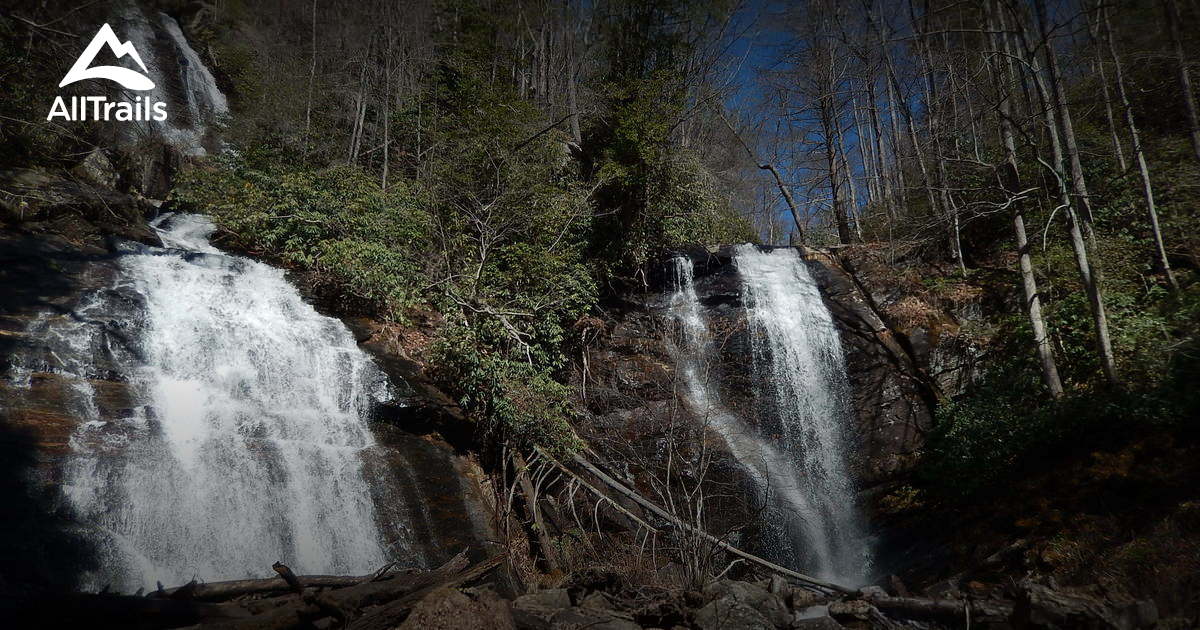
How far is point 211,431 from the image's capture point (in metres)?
7.09

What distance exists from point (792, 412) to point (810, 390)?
658mm

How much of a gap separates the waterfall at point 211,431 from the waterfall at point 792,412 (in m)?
6.43

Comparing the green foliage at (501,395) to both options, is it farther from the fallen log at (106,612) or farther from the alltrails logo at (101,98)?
the alltrails logo at (101,98)

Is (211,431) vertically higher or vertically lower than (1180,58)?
lower

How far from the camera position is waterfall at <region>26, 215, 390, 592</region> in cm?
578

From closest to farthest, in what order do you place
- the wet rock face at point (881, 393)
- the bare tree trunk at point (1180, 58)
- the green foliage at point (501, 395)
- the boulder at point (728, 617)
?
the boulder at point (728, 617)
the bare tree trunk at point (1180, 58)
the green foliage at point (501, 395)
the wet rock face at point (881, 393)

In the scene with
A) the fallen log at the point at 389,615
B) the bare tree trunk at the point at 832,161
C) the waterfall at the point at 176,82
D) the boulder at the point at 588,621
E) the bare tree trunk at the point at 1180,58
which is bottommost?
the boulder at the point at 588,621

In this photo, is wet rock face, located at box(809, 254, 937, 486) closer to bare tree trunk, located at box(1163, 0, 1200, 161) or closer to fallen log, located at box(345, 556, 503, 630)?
bare tree trunk, located at box(1163, 0, 1200, 161)

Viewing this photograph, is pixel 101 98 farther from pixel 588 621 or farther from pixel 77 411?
pixel 588 621

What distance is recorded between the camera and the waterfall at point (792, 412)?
980 cm

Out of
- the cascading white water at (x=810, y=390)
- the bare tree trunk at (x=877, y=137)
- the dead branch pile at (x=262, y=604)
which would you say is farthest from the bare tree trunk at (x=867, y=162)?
the dead branch pile at (x=262, y=604)

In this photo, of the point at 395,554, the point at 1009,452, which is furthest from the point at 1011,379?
the point at 395,554

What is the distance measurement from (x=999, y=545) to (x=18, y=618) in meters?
10.2

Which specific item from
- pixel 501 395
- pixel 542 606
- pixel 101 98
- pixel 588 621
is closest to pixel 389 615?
pixel 542 606
